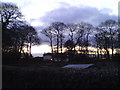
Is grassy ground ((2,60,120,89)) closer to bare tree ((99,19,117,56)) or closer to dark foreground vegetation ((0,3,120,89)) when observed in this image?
dark foreground vegetation ((0,3,120,89))

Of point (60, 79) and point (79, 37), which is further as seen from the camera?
point (79, 37)

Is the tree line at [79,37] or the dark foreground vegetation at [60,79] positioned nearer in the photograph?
the dark foreground vegetation at [60,79]

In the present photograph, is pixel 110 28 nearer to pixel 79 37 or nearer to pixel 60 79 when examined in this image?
pixel 79 37

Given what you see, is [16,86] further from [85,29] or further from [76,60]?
[85,29]

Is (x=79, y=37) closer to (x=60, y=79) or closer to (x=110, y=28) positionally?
(x=110, y=28)

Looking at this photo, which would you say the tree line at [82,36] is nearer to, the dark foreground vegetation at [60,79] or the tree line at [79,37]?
the tree line at [79,37]

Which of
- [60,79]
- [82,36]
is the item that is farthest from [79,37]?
[60,79]

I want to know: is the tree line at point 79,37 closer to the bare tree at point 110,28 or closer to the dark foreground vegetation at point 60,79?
the bare tree at point 110,28

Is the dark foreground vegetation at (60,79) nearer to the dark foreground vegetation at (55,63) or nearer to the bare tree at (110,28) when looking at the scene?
the dark foreground vegetation at (55,63)

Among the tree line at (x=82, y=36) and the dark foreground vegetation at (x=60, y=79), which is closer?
the dark foreground vegetation at (x=60, y=79)

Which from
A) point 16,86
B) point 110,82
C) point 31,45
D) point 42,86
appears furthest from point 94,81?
point 31,45

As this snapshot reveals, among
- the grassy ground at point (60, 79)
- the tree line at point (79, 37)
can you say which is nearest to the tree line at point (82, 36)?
the tree line at point (79, 37)

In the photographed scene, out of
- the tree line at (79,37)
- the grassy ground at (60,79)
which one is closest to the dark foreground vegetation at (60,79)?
the grassy ground at (60,79)

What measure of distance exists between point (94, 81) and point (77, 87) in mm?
769
